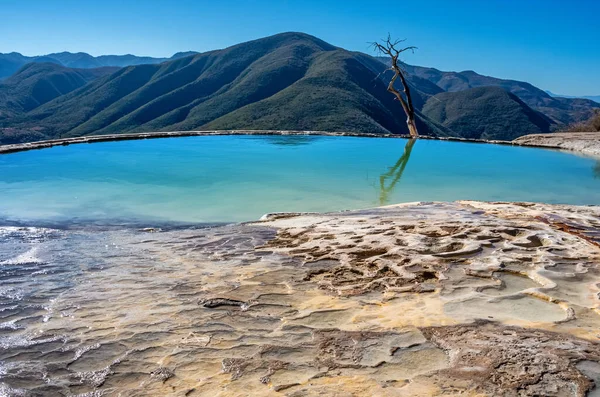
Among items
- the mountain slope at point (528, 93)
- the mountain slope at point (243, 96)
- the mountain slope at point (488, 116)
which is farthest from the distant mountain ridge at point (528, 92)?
the mountain slope at point (243, 96)

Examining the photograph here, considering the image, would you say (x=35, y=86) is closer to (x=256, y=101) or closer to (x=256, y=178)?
(x=256, y=101)

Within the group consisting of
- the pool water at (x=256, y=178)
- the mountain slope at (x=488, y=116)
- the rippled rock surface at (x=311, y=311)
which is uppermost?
the mountain slope at (x=488, y=116)

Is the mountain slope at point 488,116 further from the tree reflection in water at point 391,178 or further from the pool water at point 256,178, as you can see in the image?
the tree reflection in water at point 391,178

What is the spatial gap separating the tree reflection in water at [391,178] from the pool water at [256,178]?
0.06 ft

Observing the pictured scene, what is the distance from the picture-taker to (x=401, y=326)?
2152 millimetres

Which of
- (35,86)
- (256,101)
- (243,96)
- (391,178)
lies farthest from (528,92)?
(391,178)

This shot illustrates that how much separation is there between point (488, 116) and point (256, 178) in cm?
6106

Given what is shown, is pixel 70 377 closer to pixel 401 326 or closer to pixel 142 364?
pixel 142 364

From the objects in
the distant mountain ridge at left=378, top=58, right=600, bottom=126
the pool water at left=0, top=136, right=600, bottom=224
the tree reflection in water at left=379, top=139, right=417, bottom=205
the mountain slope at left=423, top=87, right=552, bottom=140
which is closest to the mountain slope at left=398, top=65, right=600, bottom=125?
the distant mountain ridge at left=378, top=58, right=600, bottom=126

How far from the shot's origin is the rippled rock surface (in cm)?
173

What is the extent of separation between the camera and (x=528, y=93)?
388 ft

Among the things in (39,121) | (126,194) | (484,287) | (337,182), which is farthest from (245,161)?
(39,121)

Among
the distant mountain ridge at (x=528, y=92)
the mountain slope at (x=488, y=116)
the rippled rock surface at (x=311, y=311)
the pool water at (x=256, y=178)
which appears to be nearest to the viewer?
the rippled rock surface at (x=311, y=311)

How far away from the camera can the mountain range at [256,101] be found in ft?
135
